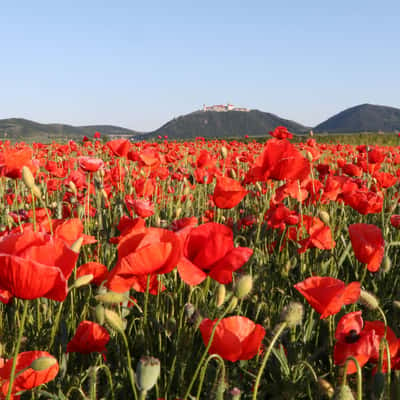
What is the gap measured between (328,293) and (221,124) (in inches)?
6374

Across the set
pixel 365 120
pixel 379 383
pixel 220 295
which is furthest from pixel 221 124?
pixel 379 383

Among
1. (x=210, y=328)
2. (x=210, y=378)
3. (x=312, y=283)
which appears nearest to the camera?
(x=210, y=328)

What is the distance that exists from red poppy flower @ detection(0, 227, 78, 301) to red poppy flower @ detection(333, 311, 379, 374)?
2.11 feet

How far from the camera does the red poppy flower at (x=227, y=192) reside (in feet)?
5.46

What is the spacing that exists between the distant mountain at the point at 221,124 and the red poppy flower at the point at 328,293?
482ft

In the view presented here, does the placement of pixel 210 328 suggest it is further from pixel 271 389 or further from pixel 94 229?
pixel 94 229

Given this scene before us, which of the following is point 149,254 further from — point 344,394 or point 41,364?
point 344,394

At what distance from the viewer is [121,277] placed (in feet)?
3.17

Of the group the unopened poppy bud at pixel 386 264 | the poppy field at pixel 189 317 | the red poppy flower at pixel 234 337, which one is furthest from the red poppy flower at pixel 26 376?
the unopened poppy bud at pixel 386 264

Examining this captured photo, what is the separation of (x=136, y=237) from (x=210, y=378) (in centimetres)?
58

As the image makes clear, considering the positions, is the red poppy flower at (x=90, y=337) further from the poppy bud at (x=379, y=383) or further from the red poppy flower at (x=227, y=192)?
the red poppy flower at (x=227, y=192)

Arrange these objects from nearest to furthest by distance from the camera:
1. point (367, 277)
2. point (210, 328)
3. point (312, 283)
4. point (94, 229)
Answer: point (210, 328)
point (312, 283)
point (367, 277)
point (94, 229)

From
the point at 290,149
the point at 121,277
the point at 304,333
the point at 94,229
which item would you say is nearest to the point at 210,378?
the point at 304,333

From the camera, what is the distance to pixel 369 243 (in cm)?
128
